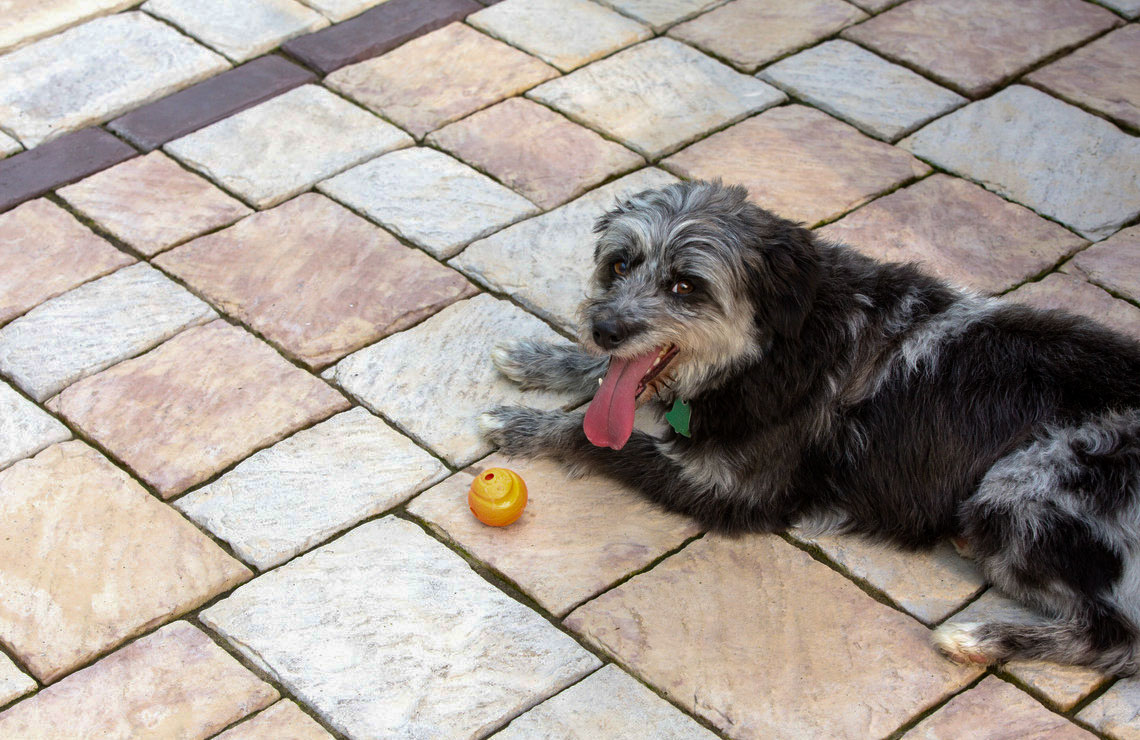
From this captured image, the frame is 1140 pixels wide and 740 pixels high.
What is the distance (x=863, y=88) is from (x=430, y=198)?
6.61 feet

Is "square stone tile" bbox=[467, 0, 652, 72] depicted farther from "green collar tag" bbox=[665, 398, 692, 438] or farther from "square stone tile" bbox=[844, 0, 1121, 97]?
"green collar tag" bbox=[665, 398, 692, 438]

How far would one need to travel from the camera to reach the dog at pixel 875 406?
3.55m

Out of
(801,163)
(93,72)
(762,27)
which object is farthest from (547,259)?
(93,72)

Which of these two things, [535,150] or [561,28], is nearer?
[535,150]

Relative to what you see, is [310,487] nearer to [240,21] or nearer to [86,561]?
[86,561]

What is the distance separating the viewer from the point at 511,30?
6.23m

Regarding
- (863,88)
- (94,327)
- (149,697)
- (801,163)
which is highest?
(863,88)

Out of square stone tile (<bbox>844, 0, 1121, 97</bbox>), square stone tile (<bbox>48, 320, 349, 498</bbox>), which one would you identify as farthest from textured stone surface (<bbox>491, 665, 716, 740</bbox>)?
square stone tile (<bbox>844, 0, 1121, 97</bbox>)

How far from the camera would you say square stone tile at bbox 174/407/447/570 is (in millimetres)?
3967

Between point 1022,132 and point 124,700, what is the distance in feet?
13.7

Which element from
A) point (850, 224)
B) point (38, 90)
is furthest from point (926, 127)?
point (38, 90)

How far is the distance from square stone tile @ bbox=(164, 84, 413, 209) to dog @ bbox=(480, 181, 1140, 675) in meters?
1.89

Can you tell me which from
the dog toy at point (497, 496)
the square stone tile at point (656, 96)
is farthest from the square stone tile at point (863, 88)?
the dog toy at point (497, 496)

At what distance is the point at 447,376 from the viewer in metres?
4.56
